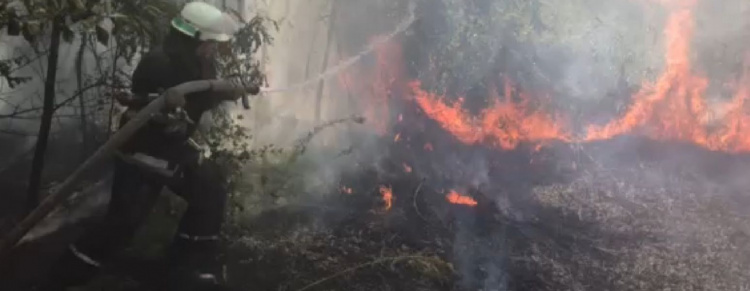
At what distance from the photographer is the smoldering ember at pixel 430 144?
5.71m

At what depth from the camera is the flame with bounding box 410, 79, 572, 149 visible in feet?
32.1

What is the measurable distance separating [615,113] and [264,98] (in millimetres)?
6969

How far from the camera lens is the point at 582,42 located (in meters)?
11.5

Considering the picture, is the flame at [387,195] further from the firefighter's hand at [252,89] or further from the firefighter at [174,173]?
the firefighter at [174,173]

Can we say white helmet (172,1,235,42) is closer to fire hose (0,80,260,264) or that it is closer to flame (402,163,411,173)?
fire hose (0,80,260,264)

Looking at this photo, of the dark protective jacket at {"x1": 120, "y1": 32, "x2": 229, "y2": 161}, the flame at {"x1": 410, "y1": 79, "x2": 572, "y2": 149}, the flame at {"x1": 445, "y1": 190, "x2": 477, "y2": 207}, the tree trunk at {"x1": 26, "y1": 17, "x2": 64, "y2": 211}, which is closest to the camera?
the dark protective jacket at {"x1": 120, "y1": 32, "x2": 229, "y2": 161}

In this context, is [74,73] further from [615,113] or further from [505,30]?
[615,113]

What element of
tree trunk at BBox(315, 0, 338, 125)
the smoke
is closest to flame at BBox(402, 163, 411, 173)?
the smoke

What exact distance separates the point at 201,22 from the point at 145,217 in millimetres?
1680

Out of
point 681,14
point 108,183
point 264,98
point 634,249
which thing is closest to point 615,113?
point 681,14

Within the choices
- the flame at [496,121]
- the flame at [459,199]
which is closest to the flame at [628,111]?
the flame at [496,121]

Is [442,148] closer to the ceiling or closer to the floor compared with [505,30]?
closer to the floor

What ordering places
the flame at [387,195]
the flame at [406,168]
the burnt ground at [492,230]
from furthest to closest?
the flame at [406,168] → the flame at [387,195] → the burnt ground at [492,230]

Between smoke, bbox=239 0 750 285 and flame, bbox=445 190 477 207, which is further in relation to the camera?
smoke, bbox=239 0 750 285
